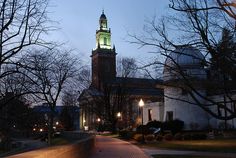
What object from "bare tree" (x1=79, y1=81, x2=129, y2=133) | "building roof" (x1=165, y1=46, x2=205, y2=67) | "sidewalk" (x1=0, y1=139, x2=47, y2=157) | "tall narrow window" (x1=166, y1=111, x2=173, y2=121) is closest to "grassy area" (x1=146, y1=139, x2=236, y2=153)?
"building roof" (x1=165, y1=46, x2=205, y2=67)

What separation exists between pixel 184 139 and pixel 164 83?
23823 mm

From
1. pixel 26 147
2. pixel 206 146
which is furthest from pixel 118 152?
pixel 26 147

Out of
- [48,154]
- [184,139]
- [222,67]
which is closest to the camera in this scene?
[48,154]

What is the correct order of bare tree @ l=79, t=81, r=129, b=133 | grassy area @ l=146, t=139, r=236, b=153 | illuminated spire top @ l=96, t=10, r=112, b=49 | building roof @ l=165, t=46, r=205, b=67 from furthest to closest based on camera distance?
illuminated spire top @ l=96, t=10, r=112, b=49
bare tree @ l=79, t=81, r=129, b=133
grassy area @ l=146, t=139, r=236, b=153
building roof @ l=165, t=46, r=205, b=67

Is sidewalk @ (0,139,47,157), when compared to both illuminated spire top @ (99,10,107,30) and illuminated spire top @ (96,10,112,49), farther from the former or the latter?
illuminated spire top @ (99,10,107,30)

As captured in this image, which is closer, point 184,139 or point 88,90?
point 184,139

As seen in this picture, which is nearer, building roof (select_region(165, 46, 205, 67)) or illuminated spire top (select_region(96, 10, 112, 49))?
building roof (select_region(165, 46, 205, 67))

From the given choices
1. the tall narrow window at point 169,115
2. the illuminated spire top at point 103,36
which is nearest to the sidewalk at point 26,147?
the tall narrow window at point 169,115

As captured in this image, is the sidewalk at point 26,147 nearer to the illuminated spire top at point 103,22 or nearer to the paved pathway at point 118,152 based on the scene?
the paved pathway at point 118,152

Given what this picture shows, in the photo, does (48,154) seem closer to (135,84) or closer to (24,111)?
(24,111)

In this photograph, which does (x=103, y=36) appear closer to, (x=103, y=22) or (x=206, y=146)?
(x=103, y=22)

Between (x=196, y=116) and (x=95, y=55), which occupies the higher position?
(x=95, y=55)

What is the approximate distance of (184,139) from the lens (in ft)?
133

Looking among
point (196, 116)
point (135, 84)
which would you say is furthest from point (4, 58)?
point (196, 116)
